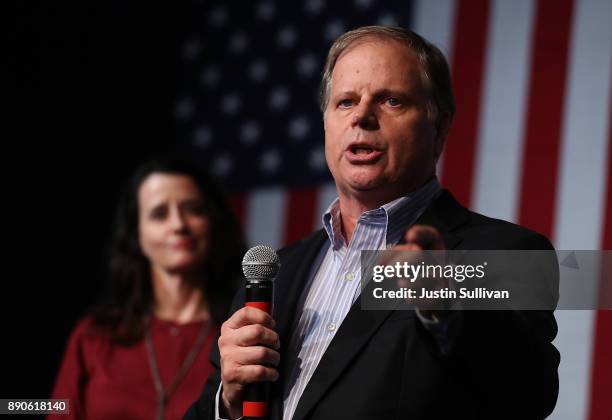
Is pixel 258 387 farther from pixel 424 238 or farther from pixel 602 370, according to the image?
pixel 602 370

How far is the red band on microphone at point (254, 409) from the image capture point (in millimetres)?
1430

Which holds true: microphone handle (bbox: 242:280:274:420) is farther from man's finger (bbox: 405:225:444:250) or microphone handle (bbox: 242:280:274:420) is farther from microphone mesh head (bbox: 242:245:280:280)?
man's finger (bbox: 405:225:444:250)

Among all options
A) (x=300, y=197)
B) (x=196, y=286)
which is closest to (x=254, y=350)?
(x=196, y=286)

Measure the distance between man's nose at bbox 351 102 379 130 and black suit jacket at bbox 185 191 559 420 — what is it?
0.90 ft

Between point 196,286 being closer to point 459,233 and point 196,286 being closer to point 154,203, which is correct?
point 154,203

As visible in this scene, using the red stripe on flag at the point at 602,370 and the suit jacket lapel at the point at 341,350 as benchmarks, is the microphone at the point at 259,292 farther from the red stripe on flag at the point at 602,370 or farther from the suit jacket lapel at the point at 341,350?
the red stripe on flag at the point at 602,370

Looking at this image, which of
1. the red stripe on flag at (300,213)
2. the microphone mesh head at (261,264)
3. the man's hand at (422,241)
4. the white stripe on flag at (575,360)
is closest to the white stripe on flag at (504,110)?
the white stripe on flag at (575,360)

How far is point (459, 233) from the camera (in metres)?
1.55

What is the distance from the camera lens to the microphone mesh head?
1.49 m

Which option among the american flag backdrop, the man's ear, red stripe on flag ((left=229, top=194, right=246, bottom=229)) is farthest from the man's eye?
red stripe on flag ((left=229, top=194, right=246, bottom=229))

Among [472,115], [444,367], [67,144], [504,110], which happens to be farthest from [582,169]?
[67,144]

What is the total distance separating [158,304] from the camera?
305 centimetres

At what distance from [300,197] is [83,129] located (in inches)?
44.8

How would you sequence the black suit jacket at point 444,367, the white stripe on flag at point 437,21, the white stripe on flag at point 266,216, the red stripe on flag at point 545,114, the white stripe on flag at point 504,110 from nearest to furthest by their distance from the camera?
1. the black suit jacket at point 444,367
2. the red stripe on flag at point 545,114
3. the white stripe on flag at point 504,110
4. the white stripe on flag at point 437,21
5. the white stripe on flag at point 266,216
